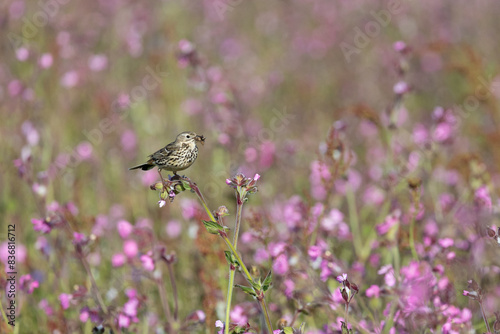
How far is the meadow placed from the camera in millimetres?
2746

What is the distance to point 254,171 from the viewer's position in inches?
176

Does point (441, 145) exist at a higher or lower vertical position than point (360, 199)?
higher

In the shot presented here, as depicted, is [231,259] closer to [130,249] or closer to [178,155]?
[178,155]

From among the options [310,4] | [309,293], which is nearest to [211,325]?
[309,293]

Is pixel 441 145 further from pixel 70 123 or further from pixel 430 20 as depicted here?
pixel 430 20

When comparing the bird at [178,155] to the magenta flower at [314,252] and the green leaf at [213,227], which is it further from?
the magenta flower at [314,252]

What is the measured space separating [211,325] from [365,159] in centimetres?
319

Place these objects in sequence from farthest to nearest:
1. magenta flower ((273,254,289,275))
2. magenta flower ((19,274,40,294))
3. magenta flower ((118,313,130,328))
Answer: magenta flower ((273,254,289,275)), magenta flower ((19,274,40,294)), magenta flower ((118,313,130,328))

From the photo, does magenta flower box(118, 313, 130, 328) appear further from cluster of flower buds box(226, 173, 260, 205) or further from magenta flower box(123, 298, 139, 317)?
cluster of flower buds box(226, 173, 260, 205)

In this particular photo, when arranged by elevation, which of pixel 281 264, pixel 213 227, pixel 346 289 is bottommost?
pixel 281 264

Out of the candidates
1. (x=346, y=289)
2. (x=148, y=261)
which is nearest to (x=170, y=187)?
(x=346, y=289)

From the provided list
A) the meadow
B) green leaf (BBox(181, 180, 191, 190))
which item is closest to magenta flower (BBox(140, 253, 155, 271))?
the meadow

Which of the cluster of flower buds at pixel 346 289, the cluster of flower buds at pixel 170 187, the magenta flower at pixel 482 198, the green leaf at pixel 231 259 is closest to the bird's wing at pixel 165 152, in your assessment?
the cluster of flower buds at pixel 170 187

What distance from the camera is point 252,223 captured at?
108 inches
